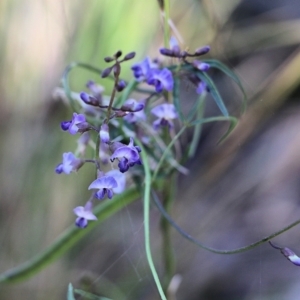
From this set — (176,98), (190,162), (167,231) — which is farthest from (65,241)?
(190,162)

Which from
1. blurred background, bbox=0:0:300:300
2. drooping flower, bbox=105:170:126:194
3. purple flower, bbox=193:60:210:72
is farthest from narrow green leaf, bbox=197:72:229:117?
blurred background, bbox=0:0:300:300

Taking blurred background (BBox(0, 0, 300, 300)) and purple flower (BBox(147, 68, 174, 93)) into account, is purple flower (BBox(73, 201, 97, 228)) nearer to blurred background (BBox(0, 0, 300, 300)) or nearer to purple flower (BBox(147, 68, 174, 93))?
purple flower (BBox(147, 68, 174, 93))

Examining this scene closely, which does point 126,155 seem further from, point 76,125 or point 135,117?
point 135,117

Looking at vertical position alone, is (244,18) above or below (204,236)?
above

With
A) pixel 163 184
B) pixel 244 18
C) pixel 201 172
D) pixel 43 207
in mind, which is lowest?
pixel 43 207

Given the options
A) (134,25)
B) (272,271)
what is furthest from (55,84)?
(272,271)

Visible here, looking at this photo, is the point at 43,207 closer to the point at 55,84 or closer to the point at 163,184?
the point at 55,84

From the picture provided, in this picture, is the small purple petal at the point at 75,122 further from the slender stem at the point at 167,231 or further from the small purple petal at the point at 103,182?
the slender stem at the point at 167,231
